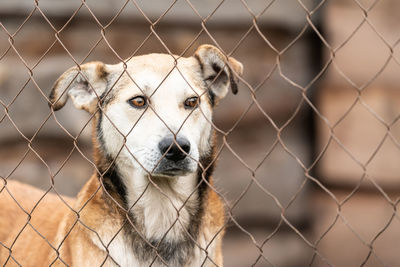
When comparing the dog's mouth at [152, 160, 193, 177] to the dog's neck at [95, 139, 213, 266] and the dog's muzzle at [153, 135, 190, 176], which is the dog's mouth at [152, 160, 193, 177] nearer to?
the dog's muzzle at [153, 135, 190, 176]

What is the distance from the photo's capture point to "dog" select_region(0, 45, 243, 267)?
2.76 meters

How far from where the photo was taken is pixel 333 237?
5996 millimetres

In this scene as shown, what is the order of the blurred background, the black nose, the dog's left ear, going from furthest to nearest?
the blurred background < the dog's left ear < the black nose

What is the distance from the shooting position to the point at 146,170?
8.88ft

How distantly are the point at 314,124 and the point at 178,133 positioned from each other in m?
3.83

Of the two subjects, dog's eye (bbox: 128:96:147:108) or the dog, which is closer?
the dog

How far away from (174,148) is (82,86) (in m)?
0.79

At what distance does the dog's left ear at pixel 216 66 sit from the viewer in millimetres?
2891

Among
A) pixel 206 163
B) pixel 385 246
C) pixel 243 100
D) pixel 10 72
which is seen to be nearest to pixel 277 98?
pixel 243 100

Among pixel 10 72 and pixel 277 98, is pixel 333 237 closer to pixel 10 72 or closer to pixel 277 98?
pixel 277 98

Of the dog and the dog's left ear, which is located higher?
the dog's left ear

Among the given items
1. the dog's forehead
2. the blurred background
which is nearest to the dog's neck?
the dog's forehead

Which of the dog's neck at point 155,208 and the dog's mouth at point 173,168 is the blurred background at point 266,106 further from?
the dog's mouth at point 173,168

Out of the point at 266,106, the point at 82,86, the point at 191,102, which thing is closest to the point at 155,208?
the point at 191,102
